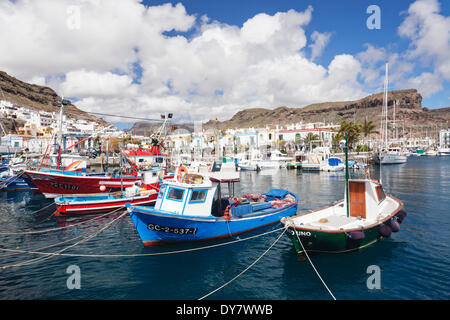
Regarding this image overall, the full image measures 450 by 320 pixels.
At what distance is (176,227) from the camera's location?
13594 millimetres

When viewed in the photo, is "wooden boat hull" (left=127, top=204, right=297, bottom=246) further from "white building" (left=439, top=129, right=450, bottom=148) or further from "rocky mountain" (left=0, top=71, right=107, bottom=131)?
"white building" (left=439, top=129, right=450, bottom=148)

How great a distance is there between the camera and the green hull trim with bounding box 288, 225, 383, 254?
11.7m

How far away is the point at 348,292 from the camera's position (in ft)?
31.7

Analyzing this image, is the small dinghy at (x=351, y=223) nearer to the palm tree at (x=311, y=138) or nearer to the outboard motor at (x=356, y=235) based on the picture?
the outboard motor at (x=356, y=235)

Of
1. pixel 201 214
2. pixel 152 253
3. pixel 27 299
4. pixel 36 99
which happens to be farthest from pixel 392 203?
pixel 36 99

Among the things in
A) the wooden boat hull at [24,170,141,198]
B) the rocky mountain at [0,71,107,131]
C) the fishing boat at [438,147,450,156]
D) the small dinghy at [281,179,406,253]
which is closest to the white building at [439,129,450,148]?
the fishing boat at [438,147,450,156]

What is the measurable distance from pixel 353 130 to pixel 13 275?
87.6m

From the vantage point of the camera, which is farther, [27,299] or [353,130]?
[353,130]

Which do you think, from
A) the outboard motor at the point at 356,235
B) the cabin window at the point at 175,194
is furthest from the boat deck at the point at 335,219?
the cabin window at the point at 175,194

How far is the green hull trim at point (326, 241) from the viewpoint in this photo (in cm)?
1169

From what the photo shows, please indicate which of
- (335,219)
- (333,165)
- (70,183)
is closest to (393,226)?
(335,219)

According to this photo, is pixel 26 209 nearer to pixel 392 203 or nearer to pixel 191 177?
pixel 191 177

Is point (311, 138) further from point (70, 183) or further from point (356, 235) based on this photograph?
point (356, 235)
